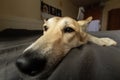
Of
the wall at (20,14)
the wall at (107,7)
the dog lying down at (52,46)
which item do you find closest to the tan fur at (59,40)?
the dog lying down at (52,46)

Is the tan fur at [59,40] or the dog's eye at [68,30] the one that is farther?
the dog's eye at [68,30]

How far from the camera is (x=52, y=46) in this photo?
579 mm

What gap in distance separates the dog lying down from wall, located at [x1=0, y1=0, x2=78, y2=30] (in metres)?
0.98

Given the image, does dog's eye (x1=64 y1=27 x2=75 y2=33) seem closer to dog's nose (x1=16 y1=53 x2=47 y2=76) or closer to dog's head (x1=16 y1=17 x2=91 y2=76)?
dog's head (x1=16 y1=17 x2=91 y2=76)

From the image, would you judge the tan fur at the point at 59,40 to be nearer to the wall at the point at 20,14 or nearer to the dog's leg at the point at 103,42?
the dog's leg at the point at 103,42

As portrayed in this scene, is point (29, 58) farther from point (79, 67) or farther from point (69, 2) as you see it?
point (69, 2)

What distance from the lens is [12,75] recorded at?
48 cm

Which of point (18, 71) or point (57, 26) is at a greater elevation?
point (57, 26)

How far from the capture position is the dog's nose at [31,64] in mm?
436

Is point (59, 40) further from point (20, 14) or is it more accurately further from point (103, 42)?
point (20, 14)

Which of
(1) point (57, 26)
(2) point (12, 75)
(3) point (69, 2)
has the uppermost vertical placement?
(3) point (69, 2)

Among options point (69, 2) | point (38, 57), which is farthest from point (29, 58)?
point (69, 2)

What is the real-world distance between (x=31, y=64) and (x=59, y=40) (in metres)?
0.24

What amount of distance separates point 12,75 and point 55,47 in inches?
7.1
